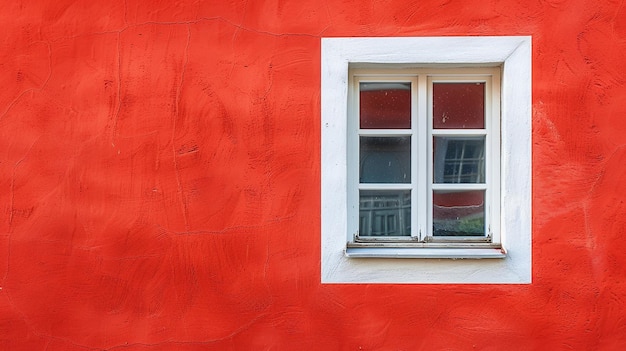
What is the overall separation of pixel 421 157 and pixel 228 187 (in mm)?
1300

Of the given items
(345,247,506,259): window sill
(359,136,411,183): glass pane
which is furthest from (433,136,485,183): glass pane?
(345,247,506,259): window sill

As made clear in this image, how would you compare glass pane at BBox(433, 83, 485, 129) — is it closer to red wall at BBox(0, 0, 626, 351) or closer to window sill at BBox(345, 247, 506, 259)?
red wall at BBox(0, 0, 626, 351)

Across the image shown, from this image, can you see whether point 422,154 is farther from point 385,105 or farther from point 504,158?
point 504,158

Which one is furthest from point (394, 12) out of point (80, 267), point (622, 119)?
point (80, 267)

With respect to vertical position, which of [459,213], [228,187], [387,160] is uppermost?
[387,160]

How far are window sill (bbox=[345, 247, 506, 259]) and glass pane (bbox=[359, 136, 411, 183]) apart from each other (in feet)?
1.55

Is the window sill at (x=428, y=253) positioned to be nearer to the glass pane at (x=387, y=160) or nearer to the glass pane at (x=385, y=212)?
the glass pane at (x=385, y=212)

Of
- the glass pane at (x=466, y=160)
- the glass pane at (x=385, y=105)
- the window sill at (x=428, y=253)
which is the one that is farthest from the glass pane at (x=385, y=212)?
the glass pane at (x=385, y=105)

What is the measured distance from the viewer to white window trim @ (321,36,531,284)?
373 cm

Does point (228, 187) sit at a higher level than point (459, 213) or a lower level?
higher

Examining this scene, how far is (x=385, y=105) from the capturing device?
395cm

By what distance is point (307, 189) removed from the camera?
148 inches

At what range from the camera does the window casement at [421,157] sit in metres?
3.90

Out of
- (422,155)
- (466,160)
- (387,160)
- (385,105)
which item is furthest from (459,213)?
(385,105)
